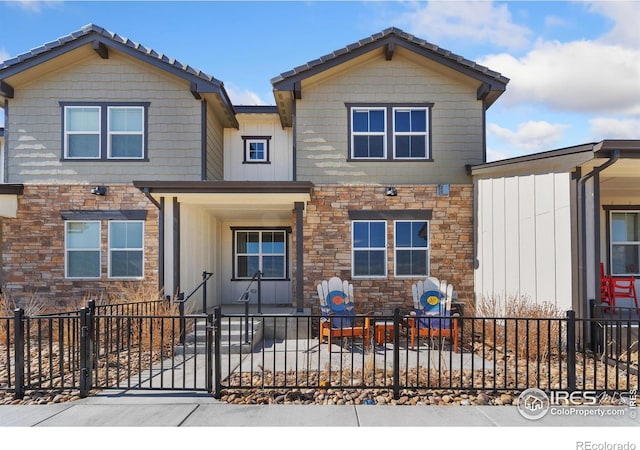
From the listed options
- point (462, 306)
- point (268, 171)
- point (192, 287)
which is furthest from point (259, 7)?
point (462, 306)

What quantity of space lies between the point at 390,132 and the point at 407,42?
7.07ft

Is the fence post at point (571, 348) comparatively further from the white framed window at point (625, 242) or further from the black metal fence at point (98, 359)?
the white framed window at point (625, 242)

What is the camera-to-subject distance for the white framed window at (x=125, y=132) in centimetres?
1026

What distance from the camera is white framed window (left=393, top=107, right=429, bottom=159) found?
1037 centimetres

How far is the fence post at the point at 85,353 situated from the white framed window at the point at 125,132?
5.63 metres

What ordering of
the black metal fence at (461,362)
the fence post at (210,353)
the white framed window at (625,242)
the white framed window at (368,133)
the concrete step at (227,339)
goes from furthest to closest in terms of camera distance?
the white framed window at (625,242) → the white framed window at (368,133) → the concrete step at (227,339) → the fence post at (210,353) → the black metal fence at (461,362)

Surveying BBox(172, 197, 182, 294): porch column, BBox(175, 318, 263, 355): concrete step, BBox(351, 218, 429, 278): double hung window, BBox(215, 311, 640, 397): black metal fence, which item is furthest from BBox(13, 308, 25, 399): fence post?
BBox(351, 218, 429, 278): double hung window

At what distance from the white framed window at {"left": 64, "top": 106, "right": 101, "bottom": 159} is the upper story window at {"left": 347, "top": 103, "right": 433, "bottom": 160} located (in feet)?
20.2

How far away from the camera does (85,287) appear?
10.1m

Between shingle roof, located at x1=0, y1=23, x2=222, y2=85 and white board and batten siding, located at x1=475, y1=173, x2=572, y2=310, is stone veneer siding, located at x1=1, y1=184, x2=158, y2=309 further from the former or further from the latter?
white board and batten siding, located at x1=475, y1=173, x2=572, y2=310

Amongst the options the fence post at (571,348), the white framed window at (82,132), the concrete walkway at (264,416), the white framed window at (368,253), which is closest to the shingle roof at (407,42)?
the white framed window at (368,253)

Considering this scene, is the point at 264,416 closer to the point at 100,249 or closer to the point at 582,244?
the point at 582,244

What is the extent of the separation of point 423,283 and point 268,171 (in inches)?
218

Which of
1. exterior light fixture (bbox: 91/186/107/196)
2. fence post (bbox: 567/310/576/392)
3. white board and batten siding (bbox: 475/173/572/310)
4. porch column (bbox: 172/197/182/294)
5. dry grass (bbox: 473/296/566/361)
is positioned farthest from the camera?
exterior light fixture (bbox: 91/186/107/196)
